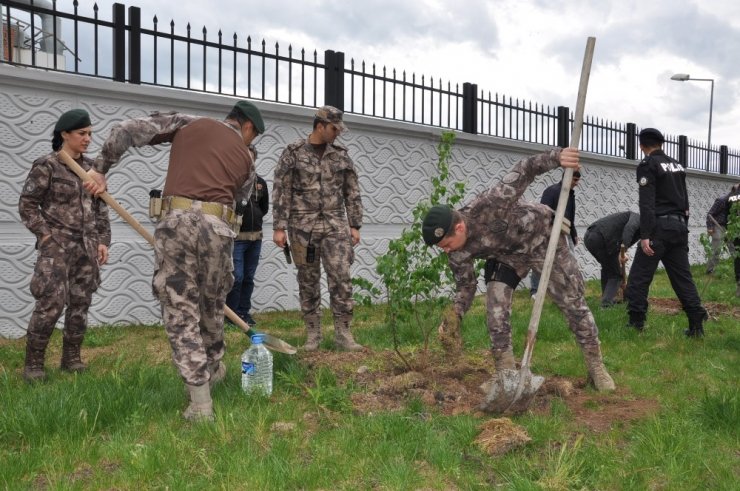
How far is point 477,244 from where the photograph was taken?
4000mm

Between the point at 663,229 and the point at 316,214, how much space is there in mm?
3112

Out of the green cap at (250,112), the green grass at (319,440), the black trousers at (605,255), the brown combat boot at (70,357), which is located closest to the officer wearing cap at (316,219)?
the green grass at (319,440)

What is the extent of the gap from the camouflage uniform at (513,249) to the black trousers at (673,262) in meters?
2.00

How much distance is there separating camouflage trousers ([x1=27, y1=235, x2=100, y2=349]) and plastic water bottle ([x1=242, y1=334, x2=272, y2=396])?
1416mm

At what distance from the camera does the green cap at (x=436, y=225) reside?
3660 millimetres

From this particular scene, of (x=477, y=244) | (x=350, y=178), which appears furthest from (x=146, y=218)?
(x=477, y=244)

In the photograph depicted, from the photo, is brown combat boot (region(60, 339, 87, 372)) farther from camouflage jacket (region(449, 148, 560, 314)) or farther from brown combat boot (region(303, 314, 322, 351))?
camouflage jacket (region(449, 148, 560, 314))

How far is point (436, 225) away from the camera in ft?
12.0

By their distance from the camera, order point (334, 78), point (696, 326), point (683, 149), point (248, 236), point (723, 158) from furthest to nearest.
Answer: point (723, 158) → point (683, 149) → point (334, 78) → point (248, 236) → point (696, 326)

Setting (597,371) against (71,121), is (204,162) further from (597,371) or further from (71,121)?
(597,371)

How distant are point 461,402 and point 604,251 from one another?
4.55m

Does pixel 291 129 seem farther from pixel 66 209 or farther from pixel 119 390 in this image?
pixel 119 390

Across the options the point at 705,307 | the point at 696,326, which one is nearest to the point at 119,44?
the point at 696,326

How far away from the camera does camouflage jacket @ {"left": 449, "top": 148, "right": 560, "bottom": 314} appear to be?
3.95 meters
